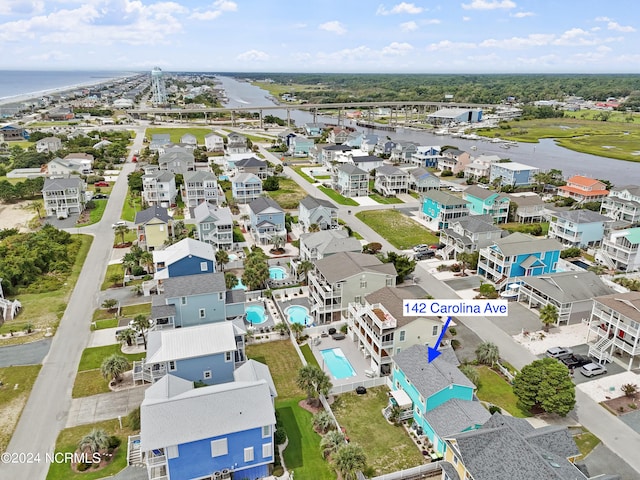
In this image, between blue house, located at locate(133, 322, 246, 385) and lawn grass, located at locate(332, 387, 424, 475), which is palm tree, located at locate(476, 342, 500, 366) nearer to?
lawn grass, located at locate(332, 387, 424, 475)

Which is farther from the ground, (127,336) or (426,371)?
(426,371)

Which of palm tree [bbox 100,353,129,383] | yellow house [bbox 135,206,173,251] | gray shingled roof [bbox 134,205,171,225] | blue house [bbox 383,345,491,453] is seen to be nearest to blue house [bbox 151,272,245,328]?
palm tree [bbox 100,353,129,383]

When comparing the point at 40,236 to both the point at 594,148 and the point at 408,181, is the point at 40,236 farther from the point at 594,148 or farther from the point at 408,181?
A: the point at 594,148

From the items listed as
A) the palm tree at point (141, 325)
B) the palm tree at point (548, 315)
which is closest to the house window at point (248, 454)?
the palm tree at point (141, 325)

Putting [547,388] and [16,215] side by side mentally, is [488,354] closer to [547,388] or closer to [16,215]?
[547,388]

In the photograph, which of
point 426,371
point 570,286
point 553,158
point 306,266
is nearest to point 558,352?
point 570,286

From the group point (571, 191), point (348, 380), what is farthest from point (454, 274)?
point (571, 191)
